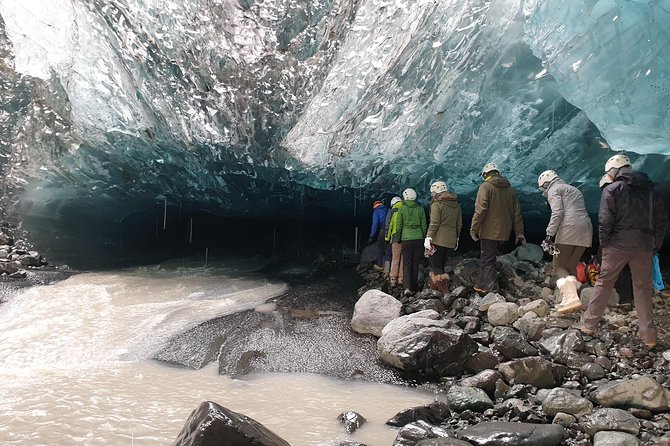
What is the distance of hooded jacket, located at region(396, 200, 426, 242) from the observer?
7.76m

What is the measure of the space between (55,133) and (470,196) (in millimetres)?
10574

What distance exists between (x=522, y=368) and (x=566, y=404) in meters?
0.67

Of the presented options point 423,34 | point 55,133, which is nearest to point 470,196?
point 423,34

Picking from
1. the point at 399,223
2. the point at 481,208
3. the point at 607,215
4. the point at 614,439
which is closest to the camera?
the point at 614,439

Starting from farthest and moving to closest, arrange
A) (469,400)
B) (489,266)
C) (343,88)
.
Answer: (343,88) → (489,266) → (469,400)

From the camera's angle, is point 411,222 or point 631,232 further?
point 411,222

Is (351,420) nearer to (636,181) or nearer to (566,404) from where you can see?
(566,404)

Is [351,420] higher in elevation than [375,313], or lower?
lower

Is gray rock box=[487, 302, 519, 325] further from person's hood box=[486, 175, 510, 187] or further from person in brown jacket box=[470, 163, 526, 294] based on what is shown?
person's hood box=[486, 175, 510, 187]

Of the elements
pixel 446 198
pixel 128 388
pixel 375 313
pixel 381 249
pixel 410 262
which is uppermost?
pixel 446 198

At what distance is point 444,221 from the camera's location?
737 cm

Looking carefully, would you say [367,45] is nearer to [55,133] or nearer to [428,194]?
[428,194]

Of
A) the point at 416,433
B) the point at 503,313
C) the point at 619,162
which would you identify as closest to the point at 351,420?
the point at 416,433

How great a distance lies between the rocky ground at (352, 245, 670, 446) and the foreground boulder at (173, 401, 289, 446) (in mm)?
1251
